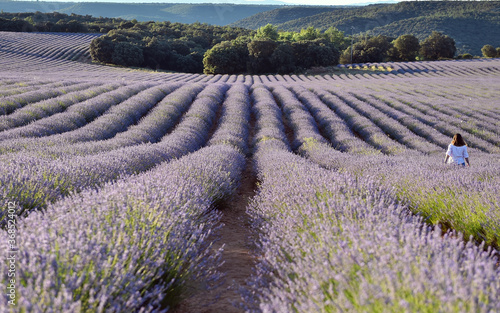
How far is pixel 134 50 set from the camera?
41.5 meters

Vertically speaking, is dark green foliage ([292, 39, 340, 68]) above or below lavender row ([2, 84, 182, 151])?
above

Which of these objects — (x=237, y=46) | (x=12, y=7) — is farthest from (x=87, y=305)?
(x=12, y=7)

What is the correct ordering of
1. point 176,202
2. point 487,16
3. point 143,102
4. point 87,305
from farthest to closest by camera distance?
point 487,16 → point 143,102 → point 176,202 → point 87,305

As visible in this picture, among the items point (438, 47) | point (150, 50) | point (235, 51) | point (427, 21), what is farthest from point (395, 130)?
point (427, 21)

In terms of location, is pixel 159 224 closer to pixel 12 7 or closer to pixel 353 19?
pixel 353 19

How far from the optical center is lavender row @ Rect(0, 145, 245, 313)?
158cm

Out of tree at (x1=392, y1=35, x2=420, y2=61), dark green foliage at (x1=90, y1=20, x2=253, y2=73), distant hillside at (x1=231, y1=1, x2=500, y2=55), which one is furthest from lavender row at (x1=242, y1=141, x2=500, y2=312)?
distant hillside at (x1=231, y1=1, x2=500, y2=55)

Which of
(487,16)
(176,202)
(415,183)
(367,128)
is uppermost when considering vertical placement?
(487,16)

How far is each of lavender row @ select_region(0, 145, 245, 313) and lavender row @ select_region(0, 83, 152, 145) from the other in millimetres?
4400

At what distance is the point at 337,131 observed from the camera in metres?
11.2

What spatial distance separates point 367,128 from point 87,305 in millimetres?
11417

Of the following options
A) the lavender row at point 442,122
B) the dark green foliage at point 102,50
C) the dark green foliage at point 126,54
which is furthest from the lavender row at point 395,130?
the dark green foliage at point 102,50

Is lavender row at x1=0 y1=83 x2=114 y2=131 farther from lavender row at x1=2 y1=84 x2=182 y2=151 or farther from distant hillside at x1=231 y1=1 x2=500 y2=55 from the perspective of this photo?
distant hillside at x1=231 y1=1 x2=500 y2=55

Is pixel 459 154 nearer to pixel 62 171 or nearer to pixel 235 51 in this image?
pixel 62 171
